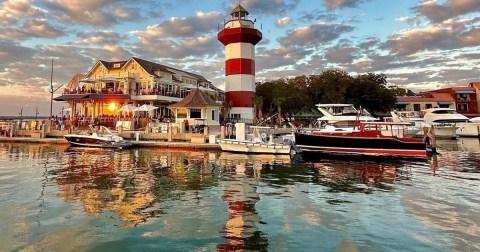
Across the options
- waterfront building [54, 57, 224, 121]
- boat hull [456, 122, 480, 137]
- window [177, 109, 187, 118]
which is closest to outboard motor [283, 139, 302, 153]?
window [177, 109, 187, 118]

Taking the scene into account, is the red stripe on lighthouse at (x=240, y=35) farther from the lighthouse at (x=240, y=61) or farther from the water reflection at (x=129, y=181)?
the water reflection at (x=129, y=181)

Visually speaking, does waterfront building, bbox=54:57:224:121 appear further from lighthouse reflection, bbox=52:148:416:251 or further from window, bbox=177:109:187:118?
lighthouse reflection, bbox=52:148:416:251

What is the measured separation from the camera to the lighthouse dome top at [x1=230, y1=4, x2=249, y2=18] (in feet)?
139

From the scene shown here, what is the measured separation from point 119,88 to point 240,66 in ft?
53.1

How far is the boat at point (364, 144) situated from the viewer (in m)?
24.1

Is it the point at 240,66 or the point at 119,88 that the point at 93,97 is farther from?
the point at 240,66

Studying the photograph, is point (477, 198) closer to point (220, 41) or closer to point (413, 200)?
point (413, 200)

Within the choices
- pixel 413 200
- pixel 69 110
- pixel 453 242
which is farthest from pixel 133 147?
pixel 453 242

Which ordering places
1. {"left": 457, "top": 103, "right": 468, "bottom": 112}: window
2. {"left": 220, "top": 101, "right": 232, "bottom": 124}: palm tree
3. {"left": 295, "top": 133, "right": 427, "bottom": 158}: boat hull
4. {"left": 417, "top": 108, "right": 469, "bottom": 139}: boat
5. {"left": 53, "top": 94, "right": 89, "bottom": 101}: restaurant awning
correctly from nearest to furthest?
{"left": 295, "top": 133, "right": 427, "bottom": 158}: boat hull, {"left": 53, "top": 94, "right": 89, "bottom": 101}: restaurant awning, {"left": 220, "top": 101, "right": 232, "bottom": 124}: palm tree, {"left": 417, "top": 108, "right": 469, "bottom": 139}: boat, {"left": 457, "top": 103, "right": 468, "bottom": 112}: window

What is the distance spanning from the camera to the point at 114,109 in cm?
4225

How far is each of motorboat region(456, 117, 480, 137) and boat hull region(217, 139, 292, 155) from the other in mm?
34541

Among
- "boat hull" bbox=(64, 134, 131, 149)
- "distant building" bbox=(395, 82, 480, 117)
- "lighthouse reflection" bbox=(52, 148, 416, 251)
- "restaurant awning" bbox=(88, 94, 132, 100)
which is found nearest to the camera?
"lighthouse reflection" bbox=(52, 148, 416, 251)

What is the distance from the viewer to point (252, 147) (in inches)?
995

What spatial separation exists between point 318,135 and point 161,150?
1331 centimetres
